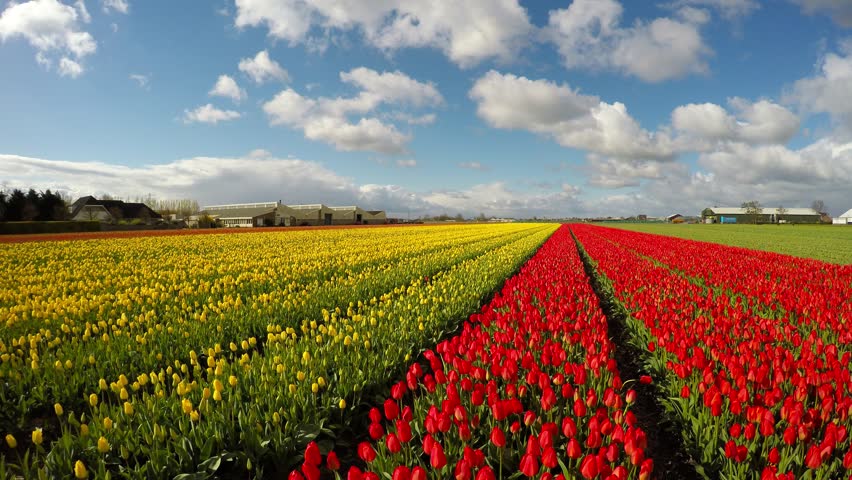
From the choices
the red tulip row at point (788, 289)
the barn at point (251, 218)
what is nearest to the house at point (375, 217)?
the barn at point (251, 218)

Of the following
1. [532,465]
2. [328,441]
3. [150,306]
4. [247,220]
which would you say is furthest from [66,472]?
[247,220]

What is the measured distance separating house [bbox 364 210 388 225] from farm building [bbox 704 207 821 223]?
125393mm

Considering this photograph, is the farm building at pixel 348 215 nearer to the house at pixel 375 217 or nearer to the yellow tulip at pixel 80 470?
the house at pixel 375 217

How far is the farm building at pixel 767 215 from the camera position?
499 ft

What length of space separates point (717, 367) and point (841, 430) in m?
2.05

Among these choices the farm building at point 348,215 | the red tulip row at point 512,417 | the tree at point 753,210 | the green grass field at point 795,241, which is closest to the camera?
the red tulip row at point 512,417

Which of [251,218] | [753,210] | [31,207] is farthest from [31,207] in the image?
[753,210]

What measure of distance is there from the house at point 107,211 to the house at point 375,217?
4907 cm

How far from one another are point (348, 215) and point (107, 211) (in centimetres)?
5117

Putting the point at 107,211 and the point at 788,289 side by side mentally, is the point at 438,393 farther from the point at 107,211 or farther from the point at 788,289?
the point at 107,211

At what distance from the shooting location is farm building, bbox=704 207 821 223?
499ft

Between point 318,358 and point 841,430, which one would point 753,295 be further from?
point 318,358

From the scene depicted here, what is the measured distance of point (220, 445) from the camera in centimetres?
299

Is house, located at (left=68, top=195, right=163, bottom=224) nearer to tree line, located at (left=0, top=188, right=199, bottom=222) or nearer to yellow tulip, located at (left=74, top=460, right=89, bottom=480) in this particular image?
tree line, located at (left=0, top=188, right=199, bottom=222)
